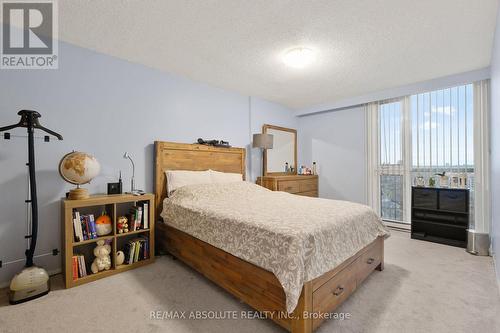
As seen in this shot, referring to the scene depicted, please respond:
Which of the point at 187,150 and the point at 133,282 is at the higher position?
the point at 187,150

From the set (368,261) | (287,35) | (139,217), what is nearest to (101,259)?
(139,217)

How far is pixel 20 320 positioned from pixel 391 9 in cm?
380

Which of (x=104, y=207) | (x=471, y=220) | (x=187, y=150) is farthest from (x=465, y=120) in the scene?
(x=104, y=207)

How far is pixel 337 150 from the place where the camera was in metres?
4.64

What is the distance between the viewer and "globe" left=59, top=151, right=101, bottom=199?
6.92 feet

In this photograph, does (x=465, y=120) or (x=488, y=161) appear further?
(x=465, y=120)

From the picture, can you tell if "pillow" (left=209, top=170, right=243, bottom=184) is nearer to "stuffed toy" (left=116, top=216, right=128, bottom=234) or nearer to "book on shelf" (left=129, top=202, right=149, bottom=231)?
"book on shelf" (left=129, top=202, right=149, bottom=231)

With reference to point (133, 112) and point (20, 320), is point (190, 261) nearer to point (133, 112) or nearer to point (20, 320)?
point (20, 320)

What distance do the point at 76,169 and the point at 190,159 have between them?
1.40m

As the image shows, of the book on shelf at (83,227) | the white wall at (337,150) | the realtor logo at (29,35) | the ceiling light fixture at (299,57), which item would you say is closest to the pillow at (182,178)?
the book on shelf at (83,227)

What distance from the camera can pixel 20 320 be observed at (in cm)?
162

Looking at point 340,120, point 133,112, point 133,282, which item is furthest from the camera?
point 340,120

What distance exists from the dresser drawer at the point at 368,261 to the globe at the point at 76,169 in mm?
2673

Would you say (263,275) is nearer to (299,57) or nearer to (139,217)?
(139,217)
